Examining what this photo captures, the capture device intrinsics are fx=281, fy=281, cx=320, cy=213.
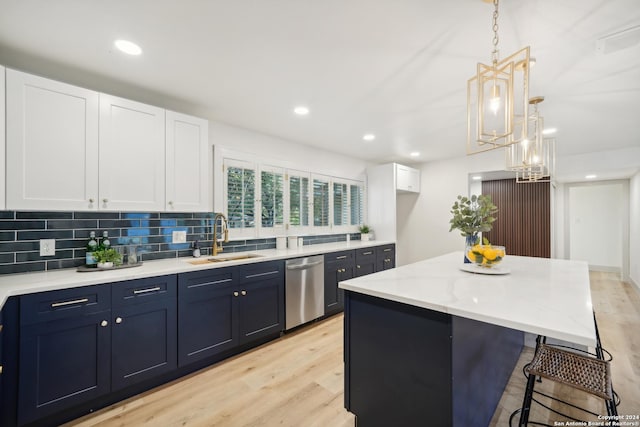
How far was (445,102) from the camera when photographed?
2695 millimetres

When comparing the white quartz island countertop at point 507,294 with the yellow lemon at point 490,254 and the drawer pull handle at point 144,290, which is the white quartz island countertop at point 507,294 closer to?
the yellow lemon at point 490,254

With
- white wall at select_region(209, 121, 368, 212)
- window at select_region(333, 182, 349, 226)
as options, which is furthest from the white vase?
window at select_region(333, 182, 349, 226)

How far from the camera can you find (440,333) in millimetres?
1309

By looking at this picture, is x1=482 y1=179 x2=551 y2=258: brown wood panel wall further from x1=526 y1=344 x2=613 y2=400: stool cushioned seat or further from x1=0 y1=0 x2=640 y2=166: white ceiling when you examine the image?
x1=526 y1=344 x2=613 y2=400: stool cushioned seat

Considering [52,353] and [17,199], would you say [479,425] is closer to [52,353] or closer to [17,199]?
[52,353]

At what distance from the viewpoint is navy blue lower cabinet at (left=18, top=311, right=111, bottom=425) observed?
1645 mm

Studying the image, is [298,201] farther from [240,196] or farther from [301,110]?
[301,110]

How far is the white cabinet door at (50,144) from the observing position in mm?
1803

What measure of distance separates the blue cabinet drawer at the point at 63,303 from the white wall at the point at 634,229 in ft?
24.5

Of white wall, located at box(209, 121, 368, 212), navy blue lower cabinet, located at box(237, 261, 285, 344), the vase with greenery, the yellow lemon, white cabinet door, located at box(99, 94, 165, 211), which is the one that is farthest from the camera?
white wall, located at box(209, 121, 368, 212)

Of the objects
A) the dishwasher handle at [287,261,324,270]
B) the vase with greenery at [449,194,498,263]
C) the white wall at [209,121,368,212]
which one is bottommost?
the dishwasher handle at [287,261,324,270]

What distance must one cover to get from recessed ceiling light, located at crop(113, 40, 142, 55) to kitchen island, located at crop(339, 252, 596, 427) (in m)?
2.02

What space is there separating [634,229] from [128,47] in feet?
26.1

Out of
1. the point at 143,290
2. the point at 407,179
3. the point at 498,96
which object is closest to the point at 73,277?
the point at 143,290
